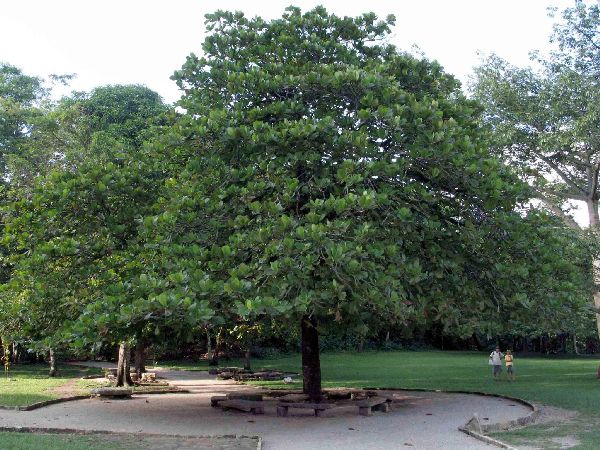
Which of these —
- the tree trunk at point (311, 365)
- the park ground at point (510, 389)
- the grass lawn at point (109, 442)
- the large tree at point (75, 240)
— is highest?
the large tree at point (75, 240)

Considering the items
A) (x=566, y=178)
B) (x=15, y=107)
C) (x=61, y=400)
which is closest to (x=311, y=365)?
(x=61, y=400)

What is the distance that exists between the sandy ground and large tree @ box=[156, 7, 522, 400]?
74.0 inches

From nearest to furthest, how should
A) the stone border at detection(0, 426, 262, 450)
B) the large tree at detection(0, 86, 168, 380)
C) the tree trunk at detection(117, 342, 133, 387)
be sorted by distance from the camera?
the stone border at detection(0, 426, 262, 450) < the large tree at detection(0, 86, 168, 380) < the tree trunk at detection(117, 342, 133, 387)

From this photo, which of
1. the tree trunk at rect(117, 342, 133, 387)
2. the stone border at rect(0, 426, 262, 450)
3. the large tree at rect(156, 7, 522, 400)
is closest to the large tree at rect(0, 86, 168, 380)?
the large tree at rect(156, 7, 522, 400)

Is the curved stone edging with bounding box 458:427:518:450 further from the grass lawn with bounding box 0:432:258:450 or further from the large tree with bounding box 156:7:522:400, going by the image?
the grass lawn with bounding box 0:432:258:450

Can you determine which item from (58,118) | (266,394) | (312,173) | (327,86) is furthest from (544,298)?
(58,118)

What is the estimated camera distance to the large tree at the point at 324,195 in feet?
30.5

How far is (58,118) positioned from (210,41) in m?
13.3

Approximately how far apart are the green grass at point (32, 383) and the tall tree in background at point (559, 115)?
46.7ft

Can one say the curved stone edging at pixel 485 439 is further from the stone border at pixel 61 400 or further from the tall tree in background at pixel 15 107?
the tall tree in background at pixel 15 107

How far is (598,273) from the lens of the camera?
18.2 meters

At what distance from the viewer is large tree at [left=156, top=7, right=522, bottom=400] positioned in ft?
30.5

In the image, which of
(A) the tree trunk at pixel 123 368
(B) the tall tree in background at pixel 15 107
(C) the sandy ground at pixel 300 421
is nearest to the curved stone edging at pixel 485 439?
(C) the sandy ground at pixel 300 421

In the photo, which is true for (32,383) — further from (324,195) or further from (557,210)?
(557,210)
